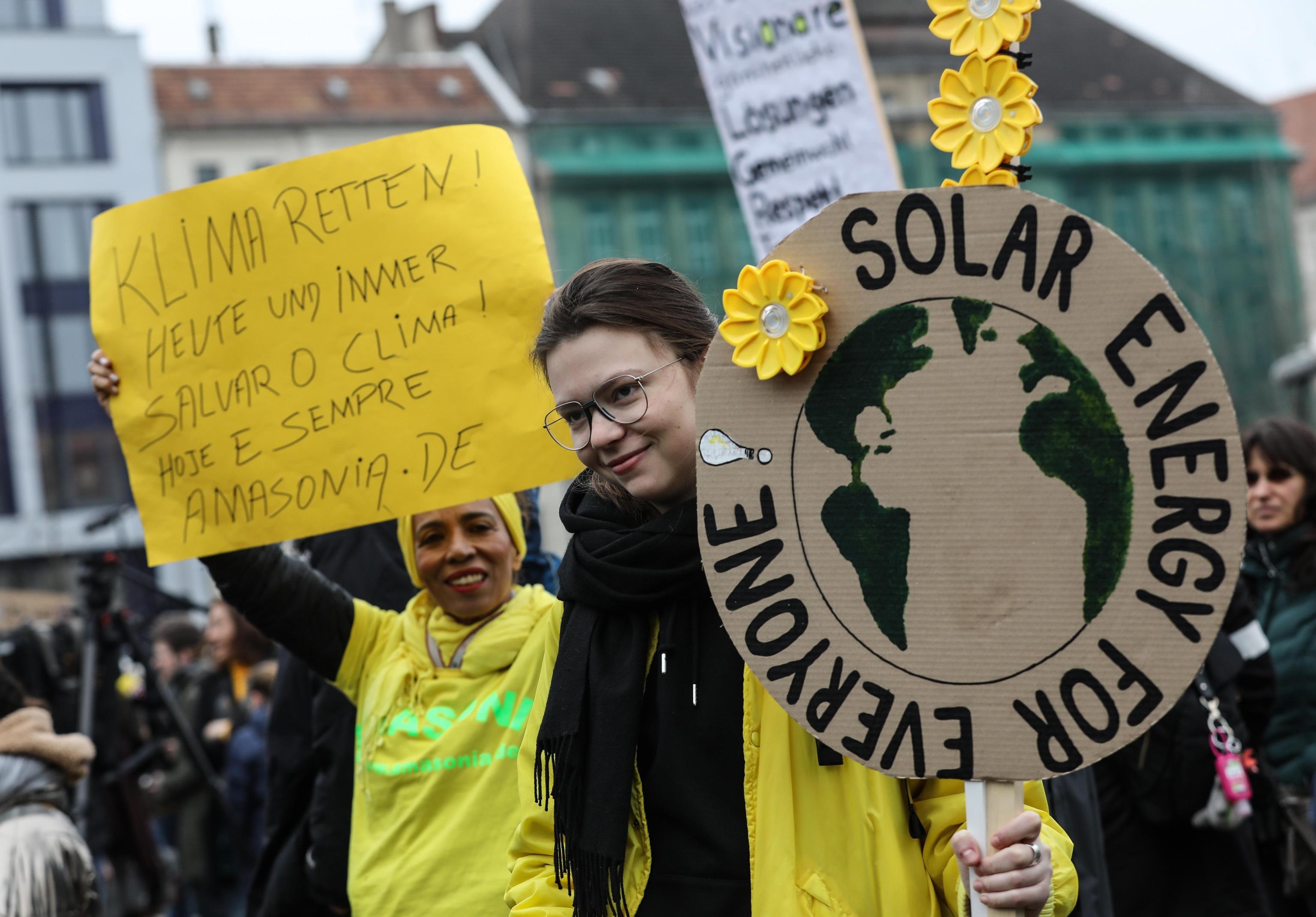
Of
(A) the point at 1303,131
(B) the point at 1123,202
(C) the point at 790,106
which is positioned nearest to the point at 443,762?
(C) the point at 790,106

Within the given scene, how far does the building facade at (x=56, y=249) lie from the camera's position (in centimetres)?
2983

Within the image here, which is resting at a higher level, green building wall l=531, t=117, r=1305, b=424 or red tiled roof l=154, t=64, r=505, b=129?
red tiled roof l=154, t=64, r=505, b=129

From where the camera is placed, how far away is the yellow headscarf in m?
3.19

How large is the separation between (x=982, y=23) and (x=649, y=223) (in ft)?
109

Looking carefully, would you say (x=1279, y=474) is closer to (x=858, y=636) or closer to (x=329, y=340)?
(x=329, y=340)

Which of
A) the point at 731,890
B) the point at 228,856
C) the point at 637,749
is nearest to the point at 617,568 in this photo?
the point at 637,749

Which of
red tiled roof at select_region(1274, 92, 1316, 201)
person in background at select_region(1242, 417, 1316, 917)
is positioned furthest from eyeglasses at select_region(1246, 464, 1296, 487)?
red tiled roof at select_region(1274, 92, 1316, 201)

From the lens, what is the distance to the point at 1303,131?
175 feet

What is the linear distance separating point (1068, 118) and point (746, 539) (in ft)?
128

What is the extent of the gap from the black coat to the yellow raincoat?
471mm

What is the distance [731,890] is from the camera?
1.99 m

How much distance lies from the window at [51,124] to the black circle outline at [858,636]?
3191 centimetres

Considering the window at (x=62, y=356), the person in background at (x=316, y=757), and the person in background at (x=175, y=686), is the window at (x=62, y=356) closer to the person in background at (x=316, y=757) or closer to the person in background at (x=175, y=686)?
the person in background at (x=175, y=686)

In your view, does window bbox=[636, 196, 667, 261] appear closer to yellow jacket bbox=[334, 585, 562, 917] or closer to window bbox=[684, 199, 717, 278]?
window bbox=[684, 199, 717, 278]
